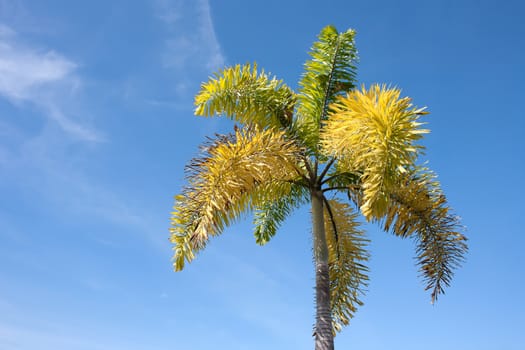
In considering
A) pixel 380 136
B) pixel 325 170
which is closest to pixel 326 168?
pixel 325 170

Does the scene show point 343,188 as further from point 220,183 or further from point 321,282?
point 220,183

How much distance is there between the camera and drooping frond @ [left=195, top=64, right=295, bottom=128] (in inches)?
471

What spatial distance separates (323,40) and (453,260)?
571 cm

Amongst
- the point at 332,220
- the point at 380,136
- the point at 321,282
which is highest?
the point at 332,220

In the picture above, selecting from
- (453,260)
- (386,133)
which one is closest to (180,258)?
(386,133)

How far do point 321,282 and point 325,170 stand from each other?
245 centimetres

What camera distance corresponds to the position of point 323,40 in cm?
1261

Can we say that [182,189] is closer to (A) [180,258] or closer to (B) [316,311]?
(A) [180,258]

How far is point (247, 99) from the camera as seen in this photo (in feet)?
39.6

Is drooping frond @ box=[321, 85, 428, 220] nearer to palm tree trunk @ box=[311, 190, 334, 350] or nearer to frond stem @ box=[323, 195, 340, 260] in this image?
palm tree trunk @ box=[311, 190, 334, 350]

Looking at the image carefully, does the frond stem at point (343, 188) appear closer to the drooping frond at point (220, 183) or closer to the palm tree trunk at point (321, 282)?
the palm tree trunk at point (321, 282)

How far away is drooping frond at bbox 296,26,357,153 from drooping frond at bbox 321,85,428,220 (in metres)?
2.56

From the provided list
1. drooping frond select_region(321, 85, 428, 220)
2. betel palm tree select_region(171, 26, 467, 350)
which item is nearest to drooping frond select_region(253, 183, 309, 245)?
betel palm tree select_region(171, 26, 467, 350)

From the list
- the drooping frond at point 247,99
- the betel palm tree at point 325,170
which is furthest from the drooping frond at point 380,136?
the drooping frond at point 247,99
